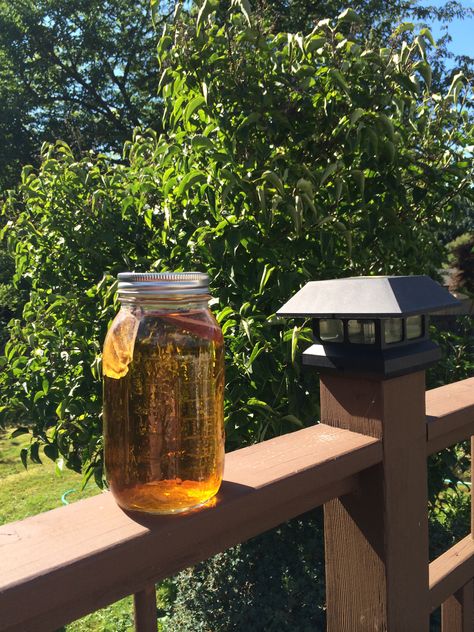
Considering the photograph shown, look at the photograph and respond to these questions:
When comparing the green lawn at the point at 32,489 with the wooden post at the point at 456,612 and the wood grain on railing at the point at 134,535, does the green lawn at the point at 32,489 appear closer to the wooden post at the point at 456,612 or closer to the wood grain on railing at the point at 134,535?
the wooden post at the point at 456,612

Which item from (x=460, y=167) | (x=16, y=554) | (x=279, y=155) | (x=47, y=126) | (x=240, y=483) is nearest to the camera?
(x=16, y=554)

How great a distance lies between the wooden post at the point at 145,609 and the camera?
69 centimetres

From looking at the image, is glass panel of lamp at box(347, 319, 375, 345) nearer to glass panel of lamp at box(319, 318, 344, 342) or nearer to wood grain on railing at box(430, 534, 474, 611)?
glass panel of lamp at box(319, 318, 344, 342)

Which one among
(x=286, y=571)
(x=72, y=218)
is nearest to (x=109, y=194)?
(x=72, y=218)

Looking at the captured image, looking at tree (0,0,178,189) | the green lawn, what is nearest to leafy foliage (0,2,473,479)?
the green lawn

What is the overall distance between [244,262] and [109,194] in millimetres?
906

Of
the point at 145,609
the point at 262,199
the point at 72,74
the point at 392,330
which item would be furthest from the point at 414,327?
the point at 72,74

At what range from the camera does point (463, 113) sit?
2268mm

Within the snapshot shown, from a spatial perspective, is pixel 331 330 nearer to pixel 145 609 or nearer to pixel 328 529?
pixel 328 529

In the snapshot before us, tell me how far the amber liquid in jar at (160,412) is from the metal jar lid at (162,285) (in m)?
0.02

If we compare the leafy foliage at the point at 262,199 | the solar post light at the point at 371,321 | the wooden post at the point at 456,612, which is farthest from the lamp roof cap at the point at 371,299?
the wooden post at the point at 456,612

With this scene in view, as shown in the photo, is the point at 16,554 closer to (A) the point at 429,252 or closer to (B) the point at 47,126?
(A) the point at 429,252

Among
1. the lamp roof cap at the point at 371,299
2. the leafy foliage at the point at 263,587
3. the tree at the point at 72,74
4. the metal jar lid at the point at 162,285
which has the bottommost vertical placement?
the leafy foliage at the point at 263,587

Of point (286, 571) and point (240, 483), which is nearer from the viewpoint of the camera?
point (240, 483)
